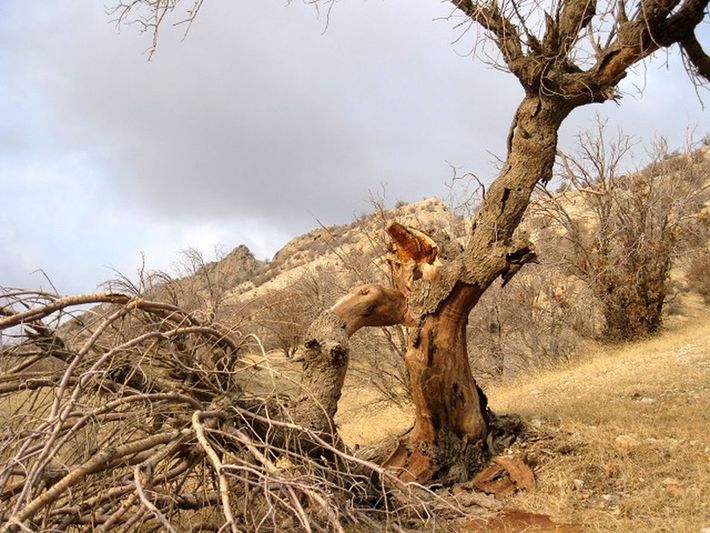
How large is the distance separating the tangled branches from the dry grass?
1.33 meters

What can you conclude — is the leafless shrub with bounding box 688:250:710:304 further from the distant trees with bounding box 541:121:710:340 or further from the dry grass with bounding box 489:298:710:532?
the dry grass with bounding box 489:298:710:532

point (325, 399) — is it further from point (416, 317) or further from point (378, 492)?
point (416, 317)

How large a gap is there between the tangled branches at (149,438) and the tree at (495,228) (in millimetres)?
1050

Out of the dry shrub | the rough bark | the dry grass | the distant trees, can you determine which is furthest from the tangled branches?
the dry shrub

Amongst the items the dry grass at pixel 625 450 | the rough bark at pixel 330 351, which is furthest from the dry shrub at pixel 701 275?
the rough bark at pixel 330 351

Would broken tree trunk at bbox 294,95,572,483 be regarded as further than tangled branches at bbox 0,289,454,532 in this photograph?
Yes

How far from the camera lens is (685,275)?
24.4m

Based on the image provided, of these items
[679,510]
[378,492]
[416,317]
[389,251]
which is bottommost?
[679,510]

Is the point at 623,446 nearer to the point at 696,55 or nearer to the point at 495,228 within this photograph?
the point at 495,228

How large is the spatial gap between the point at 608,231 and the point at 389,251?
12157 mm

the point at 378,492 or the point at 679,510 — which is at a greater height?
the point at 378,492

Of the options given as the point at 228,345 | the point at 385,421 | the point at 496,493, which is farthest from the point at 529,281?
the point at 228,345

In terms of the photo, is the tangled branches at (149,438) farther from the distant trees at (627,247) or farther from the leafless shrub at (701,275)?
the leafless shrub at (701,275)

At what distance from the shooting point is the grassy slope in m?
4.71
